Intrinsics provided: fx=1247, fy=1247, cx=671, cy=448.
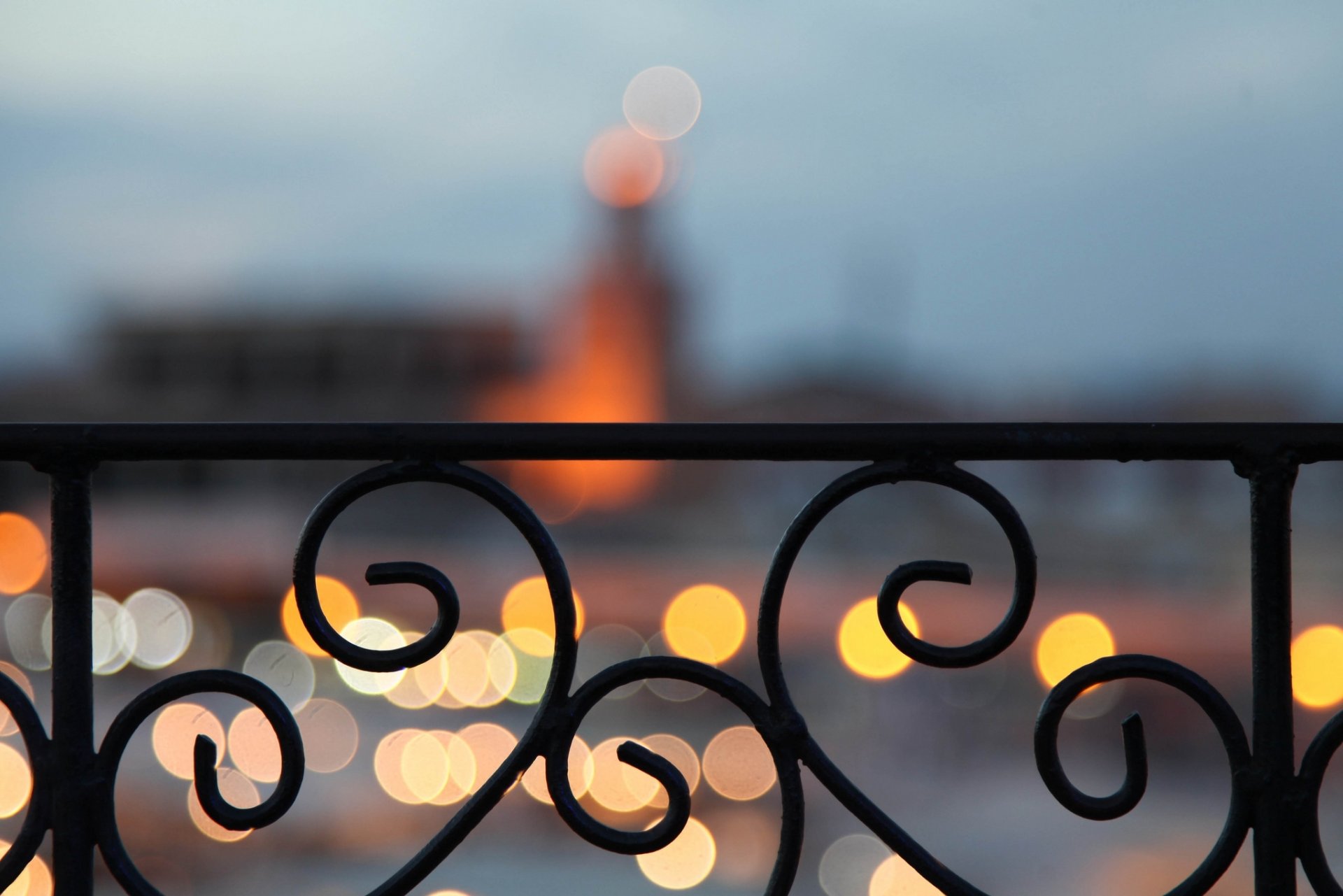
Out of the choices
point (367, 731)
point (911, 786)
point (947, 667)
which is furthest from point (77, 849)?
point (367, 731)

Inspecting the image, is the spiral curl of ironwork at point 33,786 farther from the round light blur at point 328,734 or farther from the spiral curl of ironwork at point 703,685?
the round light blur at point 328,734

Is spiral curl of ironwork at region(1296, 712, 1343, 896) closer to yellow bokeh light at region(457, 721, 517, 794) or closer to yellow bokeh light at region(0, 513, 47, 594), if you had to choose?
yellow bokeh light at region(457, 721, 517, 794)

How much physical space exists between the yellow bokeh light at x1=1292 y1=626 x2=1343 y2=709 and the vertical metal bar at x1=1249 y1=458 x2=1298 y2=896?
23.5 m

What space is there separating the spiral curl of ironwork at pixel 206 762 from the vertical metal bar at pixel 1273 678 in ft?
2.39

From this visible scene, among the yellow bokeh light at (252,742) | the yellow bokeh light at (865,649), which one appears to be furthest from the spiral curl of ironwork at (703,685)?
the yellow bokeh light at (865,649)

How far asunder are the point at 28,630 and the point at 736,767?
60.6 ft

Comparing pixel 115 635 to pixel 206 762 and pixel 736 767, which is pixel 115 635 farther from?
pixel 206 762

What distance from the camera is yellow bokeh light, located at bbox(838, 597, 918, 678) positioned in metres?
26.3

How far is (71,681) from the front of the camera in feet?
3.19

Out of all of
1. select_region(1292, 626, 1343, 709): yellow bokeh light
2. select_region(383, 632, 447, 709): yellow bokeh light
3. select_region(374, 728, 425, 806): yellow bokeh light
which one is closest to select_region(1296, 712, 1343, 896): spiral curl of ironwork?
select_region(374, 728, 425, 806): yellow bokeh light

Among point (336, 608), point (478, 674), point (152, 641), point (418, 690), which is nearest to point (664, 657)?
point (336, 608)

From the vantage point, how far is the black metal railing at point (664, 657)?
3.06ft

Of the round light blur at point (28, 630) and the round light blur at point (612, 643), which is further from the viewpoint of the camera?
the round light blur at point (612, 643)

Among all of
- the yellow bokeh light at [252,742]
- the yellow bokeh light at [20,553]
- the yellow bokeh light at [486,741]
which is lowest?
the yellow bokeh light at [486,741]
